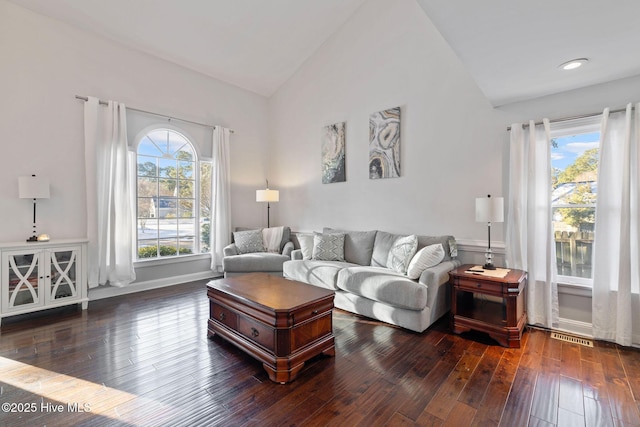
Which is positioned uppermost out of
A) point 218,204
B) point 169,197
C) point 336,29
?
point 336,29

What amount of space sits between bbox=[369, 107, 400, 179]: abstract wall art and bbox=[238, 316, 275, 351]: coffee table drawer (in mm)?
2737

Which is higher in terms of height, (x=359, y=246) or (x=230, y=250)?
(x=359, y=246)

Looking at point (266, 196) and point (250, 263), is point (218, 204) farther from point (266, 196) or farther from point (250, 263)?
point (250, 263)

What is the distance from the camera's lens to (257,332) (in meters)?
2.27

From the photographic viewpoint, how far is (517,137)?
3031 millimetres

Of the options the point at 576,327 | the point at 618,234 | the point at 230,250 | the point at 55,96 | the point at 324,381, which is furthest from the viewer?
the point at 230,250

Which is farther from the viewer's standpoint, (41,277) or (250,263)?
(250,263)

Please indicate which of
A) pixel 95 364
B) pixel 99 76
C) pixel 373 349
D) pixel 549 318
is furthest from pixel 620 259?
pixel 99 76

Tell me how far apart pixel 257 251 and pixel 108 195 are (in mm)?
2204

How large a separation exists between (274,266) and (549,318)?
335cm

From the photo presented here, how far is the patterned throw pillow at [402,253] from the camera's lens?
3322 mm

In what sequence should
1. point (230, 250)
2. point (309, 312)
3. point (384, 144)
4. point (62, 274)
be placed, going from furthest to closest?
point (230, 250) → point (384, 144) → point (62, 274) → point (309, 312)

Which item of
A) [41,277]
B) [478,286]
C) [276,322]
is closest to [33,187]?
[41,277]

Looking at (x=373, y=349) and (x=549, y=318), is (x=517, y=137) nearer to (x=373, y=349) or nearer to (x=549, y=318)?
(x=549, y=318)
